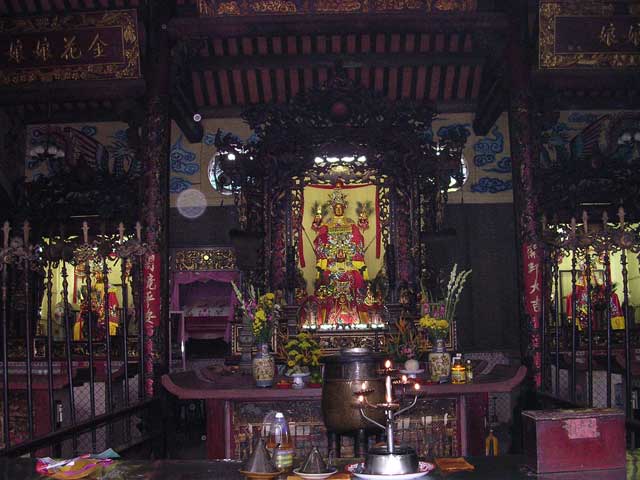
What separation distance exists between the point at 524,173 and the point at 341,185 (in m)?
2.12

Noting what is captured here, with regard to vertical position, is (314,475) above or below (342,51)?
below

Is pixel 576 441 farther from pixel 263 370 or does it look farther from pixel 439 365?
pixel 263 370

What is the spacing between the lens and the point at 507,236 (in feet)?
32.6

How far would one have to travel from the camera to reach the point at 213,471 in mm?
2385

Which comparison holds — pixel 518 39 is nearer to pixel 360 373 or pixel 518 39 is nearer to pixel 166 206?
pixel 166 206

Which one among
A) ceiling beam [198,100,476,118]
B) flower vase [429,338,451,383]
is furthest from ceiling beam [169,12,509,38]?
ceiling beam [198,100,476,118]

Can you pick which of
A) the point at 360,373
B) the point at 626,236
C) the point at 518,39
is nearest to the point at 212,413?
the point at 360,373

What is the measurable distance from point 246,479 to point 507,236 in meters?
8.23

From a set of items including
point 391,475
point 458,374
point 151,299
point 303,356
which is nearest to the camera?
point 391,475

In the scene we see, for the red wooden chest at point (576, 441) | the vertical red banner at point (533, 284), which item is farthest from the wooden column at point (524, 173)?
the red wooden chest at point (576, 441)

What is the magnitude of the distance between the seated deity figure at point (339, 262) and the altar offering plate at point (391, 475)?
18.0ft

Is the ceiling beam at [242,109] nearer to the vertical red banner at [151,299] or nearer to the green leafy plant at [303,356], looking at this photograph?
the vertical red banner at [151,299]

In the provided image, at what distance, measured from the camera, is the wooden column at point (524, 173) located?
635 cm

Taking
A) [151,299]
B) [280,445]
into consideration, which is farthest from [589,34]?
[280,445]
